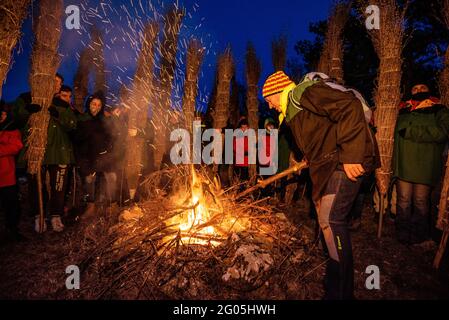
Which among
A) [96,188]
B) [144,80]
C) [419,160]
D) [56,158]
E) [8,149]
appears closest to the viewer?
[8,149]

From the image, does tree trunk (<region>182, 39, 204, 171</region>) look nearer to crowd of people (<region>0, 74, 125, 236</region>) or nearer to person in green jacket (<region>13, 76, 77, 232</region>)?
crowd of people (<region>0, 74, 125, 236</region>)

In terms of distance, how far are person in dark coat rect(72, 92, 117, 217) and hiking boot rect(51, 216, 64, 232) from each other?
0.62 m

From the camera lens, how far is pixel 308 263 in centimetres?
323

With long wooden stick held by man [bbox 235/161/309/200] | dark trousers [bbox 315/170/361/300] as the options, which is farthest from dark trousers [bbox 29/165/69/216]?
dark trousers [bbox 315/170/361/300]

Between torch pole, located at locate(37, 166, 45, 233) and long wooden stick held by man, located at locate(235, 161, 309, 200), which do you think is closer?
long wooden stick held by man, located at locate(235, 161, 309, 200)

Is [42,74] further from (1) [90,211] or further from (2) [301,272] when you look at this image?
(2) [301,272]

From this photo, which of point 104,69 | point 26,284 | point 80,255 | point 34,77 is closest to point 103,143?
point 34,77

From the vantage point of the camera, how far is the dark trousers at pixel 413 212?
4074 mm

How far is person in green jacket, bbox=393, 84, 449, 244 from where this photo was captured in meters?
4.05

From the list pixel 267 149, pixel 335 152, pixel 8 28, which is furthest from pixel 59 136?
pixel 267 149

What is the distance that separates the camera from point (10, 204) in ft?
13.0

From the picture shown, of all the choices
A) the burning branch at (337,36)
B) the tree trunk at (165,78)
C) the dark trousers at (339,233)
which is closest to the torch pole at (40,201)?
the dark trousers at (339,233)

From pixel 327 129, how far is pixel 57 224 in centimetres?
385
